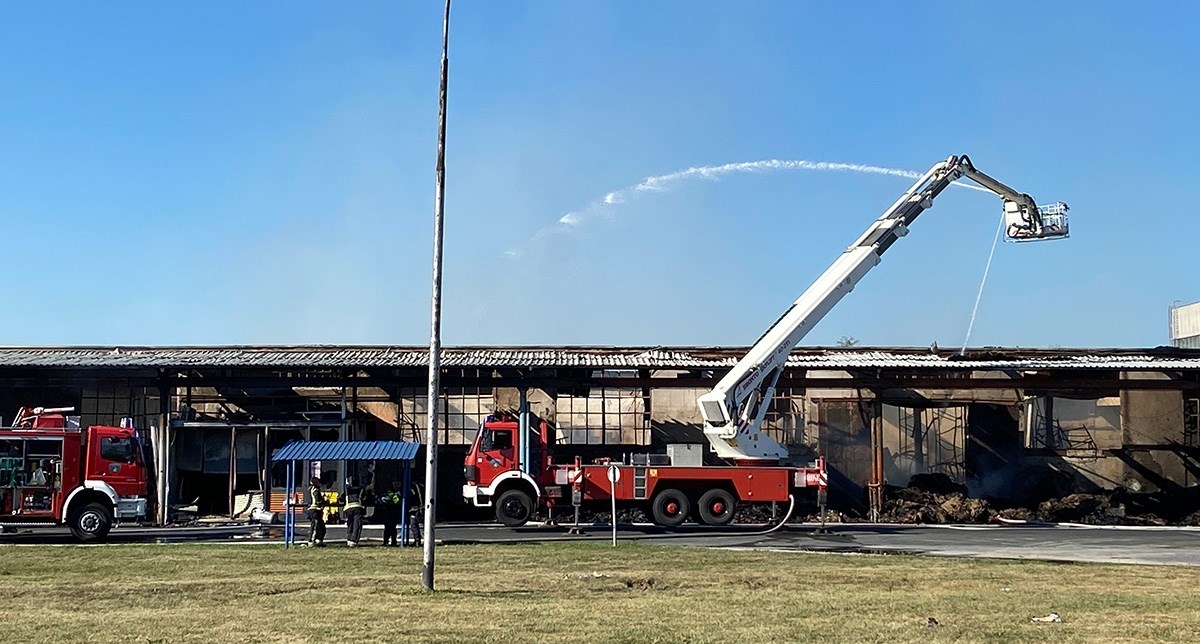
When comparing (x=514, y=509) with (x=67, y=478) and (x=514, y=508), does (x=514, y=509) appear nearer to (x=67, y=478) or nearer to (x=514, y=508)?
(x=514, y=508)

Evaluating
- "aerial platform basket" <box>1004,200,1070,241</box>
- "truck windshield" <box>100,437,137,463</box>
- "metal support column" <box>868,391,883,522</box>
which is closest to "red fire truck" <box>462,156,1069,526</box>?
"aerial platform basket" <box>1004,200,1070,241</box>

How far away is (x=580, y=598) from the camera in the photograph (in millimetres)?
15398

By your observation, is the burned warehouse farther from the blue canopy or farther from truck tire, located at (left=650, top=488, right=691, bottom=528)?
the blue canopy

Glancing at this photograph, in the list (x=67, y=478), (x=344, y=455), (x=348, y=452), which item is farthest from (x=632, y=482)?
(x=67, y=478)

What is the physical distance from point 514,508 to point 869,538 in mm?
8313

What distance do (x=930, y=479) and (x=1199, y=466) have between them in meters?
8.41

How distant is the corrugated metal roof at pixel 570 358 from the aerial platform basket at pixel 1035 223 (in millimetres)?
7589

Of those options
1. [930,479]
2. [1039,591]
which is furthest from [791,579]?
[930,479]

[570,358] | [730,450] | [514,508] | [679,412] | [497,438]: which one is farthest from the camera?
[679,412]

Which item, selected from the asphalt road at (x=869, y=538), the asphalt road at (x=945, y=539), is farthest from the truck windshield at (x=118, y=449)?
the asphalt road at (x=945, y=539)

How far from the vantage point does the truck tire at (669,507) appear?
99.1 feet

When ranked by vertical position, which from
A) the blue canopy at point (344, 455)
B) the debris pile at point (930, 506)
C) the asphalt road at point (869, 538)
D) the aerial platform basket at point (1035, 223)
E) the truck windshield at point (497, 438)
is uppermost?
the aerial platform basket at point (1035, 223)

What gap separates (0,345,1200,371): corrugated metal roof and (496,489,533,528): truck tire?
205 inches

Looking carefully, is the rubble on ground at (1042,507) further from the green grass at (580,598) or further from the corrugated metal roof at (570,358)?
the green grass at (580,598)
